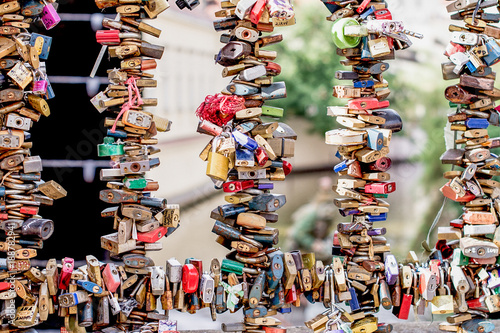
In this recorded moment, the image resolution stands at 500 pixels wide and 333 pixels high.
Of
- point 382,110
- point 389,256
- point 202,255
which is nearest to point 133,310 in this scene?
point 389,256

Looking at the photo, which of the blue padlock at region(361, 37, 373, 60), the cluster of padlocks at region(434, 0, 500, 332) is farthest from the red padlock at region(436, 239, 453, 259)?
the blue padlock at region(361, 37, 373, 60)

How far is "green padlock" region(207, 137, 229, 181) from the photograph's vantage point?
7.06 feet

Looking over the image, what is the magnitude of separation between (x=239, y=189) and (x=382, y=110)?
0.61 metres

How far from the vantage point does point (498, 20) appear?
7.61 feet

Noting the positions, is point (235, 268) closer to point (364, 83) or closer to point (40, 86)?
point (364, 83)

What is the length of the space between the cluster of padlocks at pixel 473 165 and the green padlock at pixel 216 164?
0.83 m

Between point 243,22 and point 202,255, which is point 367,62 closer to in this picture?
point 243,22

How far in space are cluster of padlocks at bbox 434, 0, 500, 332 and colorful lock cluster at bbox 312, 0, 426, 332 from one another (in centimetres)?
19

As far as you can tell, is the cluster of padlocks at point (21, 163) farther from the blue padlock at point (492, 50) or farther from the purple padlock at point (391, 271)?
the blue padlock at point (492, 50)

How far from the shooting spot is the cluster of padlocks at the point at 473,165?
2301 mm

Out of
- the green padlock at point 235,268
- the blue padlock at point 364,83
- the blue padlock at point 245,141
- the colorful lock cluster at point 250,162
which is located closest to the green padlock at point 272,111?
the colorful lock cluster at point 250,162

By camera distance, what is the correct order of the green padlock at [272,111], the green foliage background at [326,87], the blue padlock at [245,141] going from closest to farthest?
1. the blue padlock at [245,141]
2. the green padlock at [272,111]
3. the green foliage background at [326,87]

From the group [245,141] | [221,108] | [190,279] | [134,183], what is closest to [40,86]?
[134,183]

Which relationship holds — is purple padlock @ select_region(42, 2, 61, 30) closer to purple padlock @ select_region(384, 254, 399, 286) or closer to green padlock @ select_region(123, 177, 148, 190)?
green padlock @ select_region(123, 177, 148, 190)
